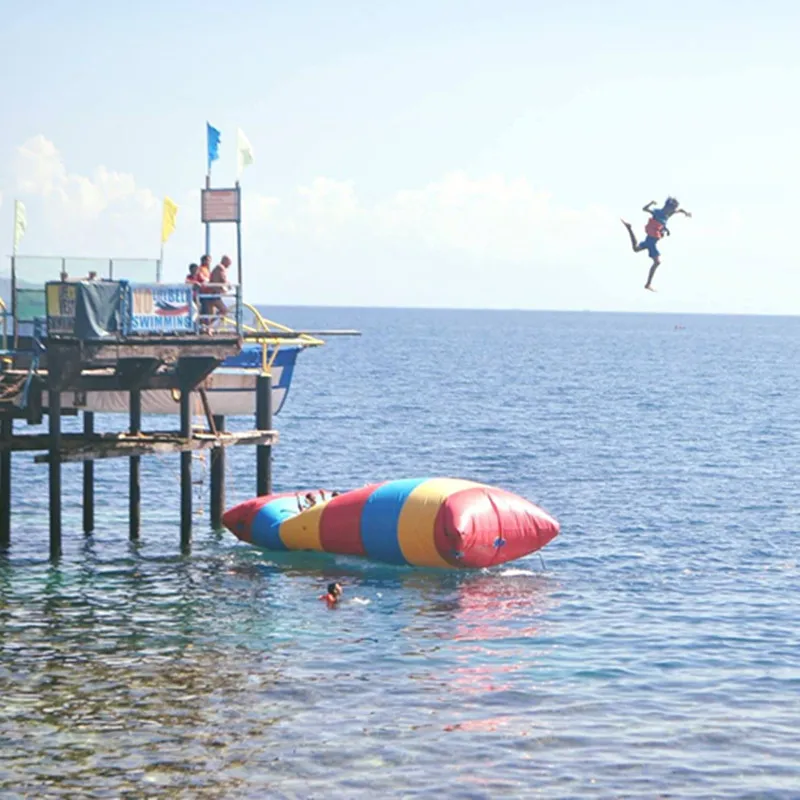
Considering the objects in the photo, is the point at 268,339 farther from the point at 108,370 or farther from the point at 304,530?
the point at 304,530

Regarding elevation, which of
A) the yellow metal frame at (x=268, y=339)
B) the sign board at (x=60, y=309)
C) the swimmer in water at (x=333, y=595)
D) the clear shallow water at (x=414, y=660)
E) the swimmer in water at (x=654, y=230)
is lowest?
the clear shallow water at (x=414, y=660)

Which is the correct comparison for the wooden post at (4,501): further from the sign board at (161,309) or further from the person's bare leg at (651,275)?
the person's bare leg at (651,275)

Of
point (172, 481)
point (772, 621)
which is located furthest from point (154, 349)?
point (172, 481)

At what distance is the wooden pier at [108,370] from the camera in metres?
31.0

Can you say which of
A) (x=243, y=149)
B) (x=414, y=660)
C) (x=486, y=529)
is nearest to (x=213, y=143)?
(x=243, y=149)

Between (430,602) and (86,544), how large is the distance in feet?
33.3

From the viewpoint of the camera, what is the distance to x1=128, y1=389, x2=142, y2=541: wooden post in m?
35.2

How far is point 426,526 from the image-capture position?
3073 cm

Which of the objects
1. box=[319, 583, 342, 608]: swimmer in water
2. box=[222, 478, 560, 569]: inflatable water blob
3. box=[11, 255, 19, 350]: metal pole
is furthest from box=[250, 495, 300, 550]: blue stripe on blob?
box=[11, 255, 19, 350]: metal pole

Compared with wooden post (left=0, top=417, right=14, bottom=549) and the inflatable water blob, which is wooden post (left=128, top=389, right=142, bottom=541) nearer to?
wooden post (left=0, top=417, right=14, bottom=549)

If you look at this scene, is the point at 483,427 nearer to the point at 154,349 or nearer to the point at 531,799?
the point at 154,349

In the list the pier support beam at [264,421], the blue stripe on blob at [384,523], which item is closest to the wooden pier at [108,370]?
the pier support beam at [264,421]

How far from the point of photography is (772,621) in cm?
2873

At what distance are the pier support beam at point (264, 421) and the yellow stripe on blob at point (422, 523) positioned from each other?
568 centimetres
